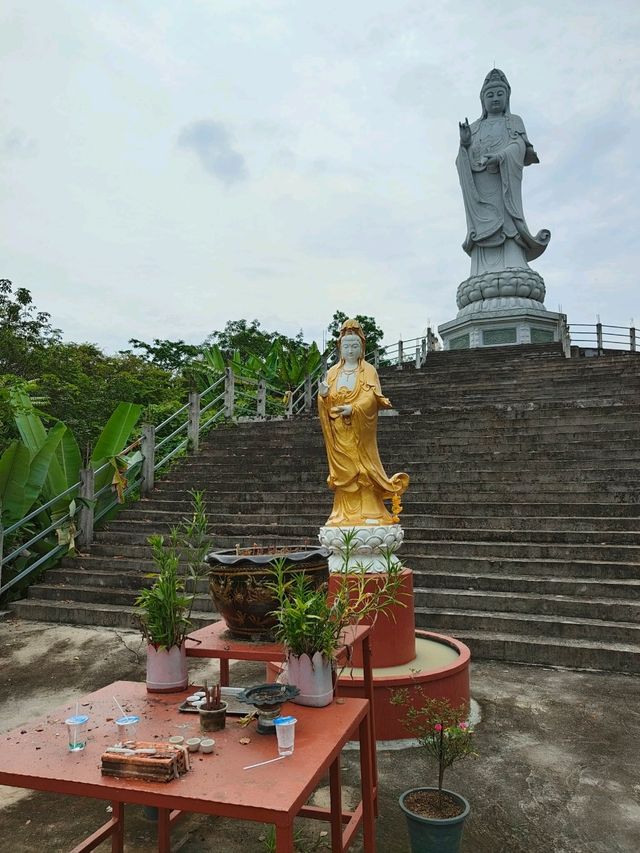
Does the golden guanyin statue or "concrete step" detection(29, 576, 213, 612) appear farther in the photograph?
"concrete step" detection(29, 576, 213, 612)

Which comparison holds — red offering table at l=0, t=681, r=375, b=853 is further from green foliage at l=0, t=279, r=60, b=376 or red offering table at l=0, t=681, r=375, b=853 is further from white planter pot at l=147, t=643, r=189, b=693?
green foliage at l=0, t=279, r=60, b=376

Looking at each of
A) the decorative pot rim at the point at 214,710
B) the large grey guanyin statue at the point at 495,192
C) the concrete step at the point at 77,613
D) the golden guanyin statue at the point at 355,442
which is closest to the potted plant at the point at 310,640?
the decorative pot rim at the point at 214,710

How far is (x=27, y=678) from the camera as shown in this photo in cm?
516

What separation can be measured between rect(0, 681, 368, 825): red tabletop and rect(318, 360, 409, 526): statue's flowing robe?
2279mm

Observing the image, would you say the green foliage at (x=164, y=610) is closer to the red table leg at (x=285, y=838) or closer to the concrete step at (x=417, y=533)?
the red table leg at (x=285, y=838)

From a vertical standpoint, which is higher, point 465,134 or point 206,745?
point 465,134

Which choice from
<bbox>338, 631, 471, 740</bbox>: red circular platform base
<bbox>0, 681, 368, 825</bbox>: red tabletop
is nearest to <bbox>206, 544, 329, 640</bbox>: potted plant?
<bbox>0, 681, 368, 825</bbox>: red tabletop

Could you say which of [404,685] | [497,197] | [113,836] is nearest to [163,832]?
[113,836]

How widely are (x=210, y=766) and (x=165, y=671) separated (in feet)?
2.26

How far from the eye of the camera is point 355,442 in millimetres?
4645

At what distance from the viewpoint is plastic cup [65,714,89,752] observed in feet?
6.72

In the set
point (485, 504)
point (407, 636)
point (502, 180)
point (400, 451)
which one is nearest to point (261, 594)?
point (407, 636)

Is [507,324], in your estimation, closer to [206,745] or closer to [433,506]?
[433,506]

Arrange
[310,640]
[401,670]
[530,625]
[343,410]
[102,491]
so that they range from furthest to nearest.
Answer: [102,491] < [530,625] < [343,410] < [401,670] < [310,640]
